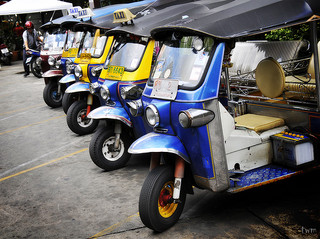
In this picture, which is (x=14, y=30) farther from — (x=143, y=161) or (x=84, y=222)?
(x=84, y=222)

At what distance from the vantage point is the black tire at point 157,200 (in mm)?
3830

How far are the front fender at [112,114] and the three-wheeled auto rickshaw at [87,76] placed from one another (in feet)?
5.38

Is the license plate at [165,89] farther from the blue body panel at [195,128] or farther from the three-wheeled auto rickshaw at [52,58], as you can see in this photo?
the three-wheeled auto rickshaw at [52,58]

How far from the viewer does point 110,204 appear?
4.84 m

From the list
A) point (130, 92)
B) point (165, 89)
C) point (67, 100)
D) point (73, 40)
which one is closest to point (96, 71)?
point (67, 100)

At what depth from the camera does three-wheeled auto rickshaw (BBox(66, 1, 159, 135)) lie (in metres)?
7.38

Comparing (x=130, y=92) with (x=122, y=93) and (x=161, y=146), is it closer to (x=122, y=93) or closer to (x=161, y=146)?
(x=122, y=93)

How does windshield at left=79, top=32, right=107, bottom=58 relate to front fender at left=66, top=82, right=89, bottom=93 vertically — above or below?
above

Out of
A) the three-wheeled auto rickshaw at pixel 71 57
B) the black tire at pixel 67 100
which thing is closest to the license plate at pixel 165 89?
the three-wheeled auto rickshaw at pixel 71 57

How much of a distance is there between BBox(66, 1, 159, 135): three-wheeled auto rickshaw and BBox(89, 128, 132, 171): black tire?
1.61 meters

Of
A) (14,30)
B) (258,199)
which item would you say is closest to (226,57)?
(258,199)

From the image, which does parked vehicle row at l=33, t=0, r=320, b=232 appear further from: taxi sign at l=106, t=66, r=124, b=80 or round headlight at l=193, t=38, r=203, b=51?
taxi sign at l=106, t=66, r=124, b=80

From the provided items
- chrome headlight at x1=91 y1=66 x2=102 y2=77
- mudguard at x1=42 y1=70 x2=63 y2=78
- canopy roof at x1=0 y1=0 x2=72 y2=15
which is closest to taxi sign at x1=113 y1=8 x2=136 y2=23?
chrome headlight at x1=91 y1=66 x2=102 y2=77

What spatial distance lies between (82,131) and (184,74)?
13.3ft
